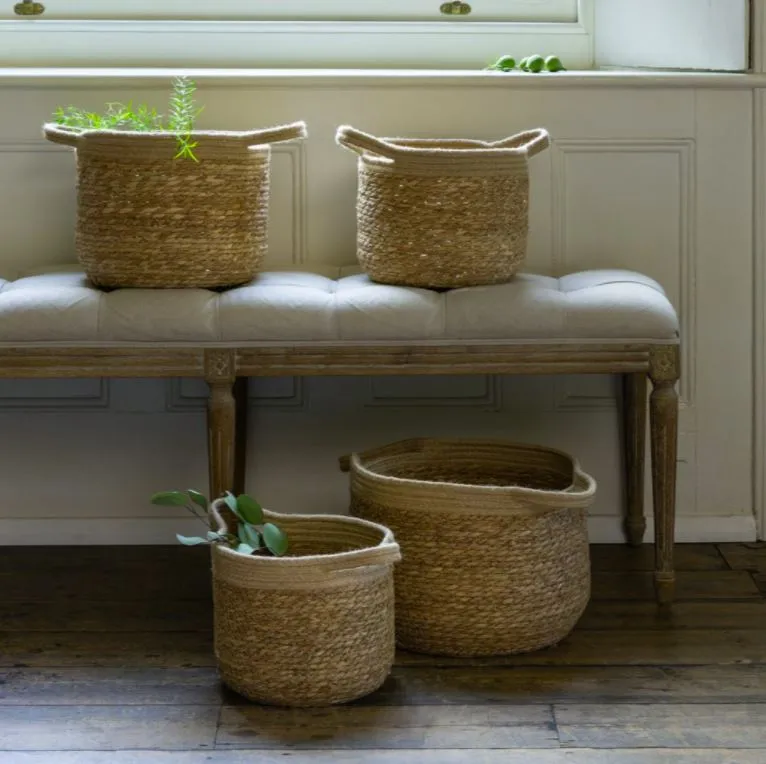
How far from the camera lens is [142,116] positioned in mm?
2605

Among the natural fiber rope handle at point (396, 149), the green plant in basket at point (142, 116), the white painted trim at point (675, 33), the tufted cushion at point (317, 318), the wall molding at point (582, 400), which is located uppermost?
the white painted trim at point (675, 33)

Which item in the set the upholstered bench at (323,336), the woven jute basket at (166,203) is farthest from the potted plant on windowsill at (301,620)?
the woven jute basket at (166,203)

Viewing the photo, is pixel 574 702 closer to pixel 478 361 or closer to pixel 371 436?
pixel 478 361

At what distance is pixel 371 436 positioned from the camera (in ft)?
9.26

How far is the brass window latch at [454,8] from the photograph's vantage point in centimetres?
301

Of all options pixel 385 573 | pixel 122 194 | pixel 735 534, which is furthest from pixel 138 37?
pixel 735 534

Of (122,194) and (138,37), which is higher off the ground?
(138,37)

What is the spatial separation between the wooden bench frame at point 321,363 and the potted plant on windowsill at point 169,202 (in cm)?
14

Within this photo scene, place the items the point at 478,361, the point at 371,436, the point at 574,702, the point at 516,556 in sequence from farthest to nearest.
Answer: the point at 371,436
the point at 478,361
the point at 516,556
the point at 574,702

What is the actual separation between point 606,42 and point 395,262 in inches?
35.8

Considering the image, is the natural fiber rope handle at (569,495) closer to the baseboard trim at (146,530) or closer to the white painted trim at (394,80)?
the baseboard trim at (146,530)

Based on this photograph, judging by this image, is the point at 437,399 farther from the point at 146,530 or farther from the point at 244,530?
the point at 244,530

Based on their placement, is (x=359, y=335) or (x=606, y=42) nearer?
(x=359, y=335)

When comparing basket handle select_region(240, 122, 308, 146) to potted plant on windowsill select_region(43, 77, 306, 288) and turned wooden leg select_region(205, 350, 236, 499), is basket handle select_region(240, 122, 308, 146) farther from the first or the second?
turned wooden leg select_region(205, 350, 236, 499)
